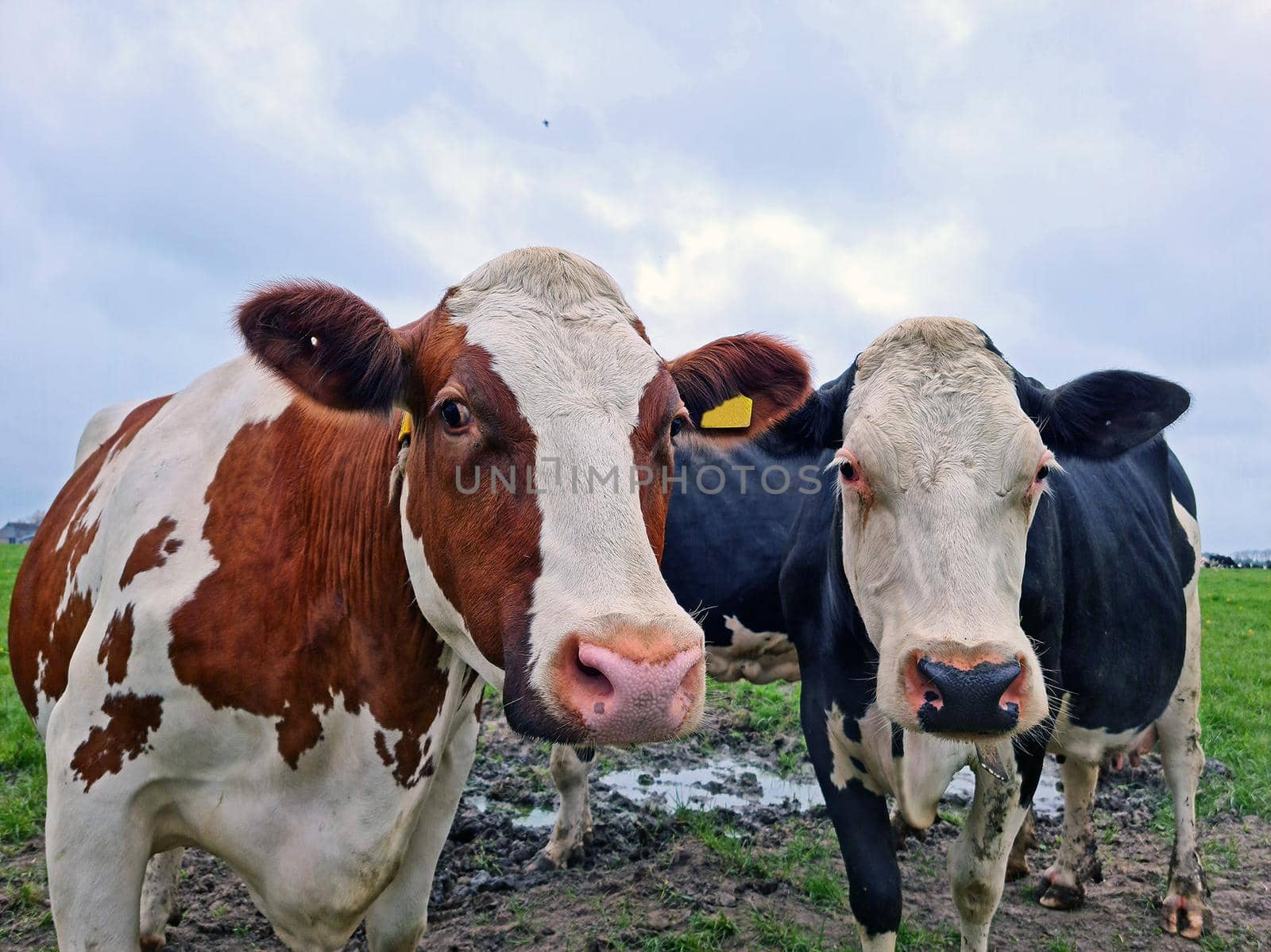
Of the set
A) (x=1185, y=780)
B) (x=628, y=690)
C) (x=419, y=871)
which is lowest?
(x=419, y=871)

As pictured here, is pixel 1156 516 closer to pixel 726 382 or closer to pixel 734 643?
pixel 734 643

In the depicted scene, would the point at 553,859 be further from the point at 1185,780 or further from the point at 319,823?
the point at 1185,780

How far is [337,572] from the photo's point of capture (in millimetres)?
3057

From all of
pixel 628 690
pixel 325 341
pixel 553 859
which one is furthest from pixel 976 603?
pixel 553 859

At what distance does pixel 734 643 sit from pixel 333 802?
3.60 m

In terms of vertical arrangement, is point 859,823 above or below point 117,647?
below

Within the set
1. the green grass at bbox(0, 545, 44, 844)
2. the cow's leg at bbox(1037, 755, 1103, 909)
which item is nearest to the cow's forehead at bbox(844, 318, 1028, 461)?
the cow's leg at bbox(1037, 755, 1103, 909)

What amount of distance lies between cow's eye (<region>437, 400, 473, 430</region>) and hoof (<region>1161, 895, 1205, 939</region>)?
4.67 meters

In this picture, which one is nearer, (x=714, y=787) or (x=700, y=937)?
(x=700, y=937)

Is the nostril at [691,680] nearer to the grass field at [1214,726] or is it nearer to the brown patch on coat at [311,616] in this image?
the brown patch on coat at [311,616]

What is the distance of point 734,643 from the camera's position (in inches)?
243

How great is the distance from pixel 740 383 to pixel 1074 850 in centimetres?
349

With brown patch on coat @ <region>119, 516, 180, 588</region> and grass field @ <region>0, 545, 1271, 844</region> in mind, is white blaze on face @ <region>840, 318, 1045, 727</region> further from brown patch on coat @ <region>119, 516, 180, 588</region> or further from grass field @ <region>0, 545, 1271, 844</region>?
grass field @ <region>0, 545, 1271, 844</region>

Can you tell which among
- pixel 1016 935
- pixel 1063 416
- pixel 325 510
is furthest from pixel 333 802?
pixel 1016 935
